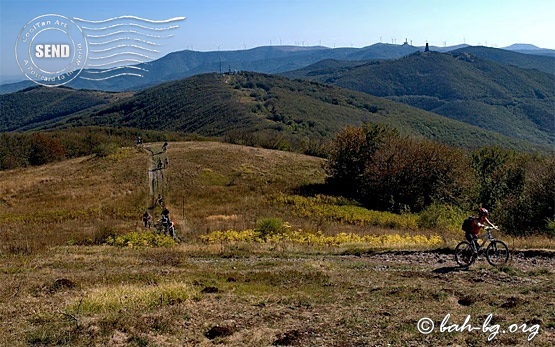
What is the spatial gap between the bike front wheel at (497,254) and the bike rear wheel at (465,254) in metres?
0.58

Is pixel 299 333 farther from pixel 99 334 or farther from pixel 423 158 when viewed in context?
pixel 423 158

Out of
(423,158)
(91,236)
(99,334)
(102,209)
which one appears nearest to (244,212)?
(102,209)

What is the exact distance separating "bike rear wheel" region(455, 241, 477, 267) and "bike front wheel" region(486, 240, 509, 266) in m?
0.58

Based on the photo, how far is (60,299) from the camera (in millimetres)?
12000

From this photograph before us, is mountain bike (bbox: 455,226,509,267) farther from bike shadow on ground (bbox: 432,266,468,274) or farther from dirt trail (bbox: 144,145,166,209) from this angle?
dirt trail (bbox: 144,145,166,209)

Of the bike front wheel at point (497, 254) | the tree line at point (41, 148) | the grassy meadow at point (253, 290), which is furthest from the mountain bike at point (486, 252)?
the tree line at point (41, 148)

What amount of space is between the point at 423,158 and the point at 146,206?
27.8m

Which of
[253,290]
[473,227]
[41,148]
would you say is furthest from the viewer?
[41,148]

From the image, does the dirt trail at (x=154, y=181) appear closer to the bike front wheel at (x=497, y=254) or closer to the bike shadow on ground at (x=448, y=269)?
the bike shadow on ground at (x=448, y=269)

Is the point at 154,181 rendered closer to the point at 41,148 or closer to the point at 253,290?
the point at 253,290

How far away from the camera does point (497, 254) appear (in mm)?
15352

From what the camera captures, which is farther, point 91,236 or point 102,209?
point 102,209

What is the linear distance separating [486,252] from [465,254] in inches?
27.9

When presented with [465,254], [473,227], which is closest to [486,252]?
[465,254]
